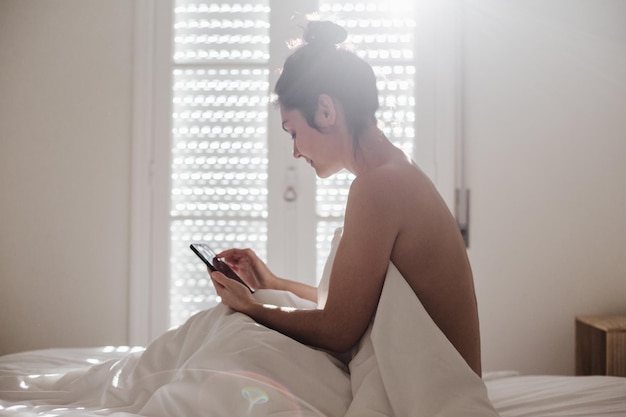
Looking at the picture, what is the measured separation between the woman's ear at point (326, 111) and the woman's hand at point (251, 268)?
551 millimetres

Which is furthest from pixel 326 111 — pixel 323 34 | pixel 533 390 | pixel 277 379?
pixel 533 390

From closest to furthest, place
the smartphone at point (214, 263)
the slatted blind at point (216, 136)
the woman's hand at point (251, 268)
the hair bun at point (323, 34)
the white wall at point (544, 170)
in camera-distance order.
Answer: the hair bun at point (323, 34) < the smartphone at point (214, 263) < the woman's hand at point (251, 268) < the white wall at point (544, 170) < the slatted blind at point (216, 136)

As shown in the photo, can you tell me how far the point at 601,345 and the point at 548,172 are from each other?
735mm

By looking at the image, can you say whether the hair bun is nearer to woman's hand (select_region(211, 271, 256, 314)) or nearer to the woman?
the woman

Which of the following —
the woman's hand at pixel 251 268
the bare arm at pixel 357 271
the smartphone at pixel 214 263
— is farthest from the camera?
the woman's hand at pixel 251 268

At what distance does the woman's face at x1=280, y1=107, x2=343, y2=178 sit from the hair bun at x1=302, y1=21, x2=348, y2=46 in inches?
6.7

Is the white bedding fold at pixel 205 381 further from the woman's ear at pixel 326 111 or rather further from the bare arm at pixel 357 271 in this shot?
the woman's ear at pixel 326 111

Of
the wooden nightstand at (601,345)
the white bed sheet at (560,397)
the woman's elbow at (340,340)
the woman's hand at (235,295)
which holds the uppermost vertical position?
the woman's hand at (235,295)

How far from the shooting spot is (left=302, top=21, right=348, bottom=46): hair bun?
1589mm

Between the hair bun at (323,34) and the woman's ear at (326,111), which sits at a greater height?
the hair bun at (323,34)

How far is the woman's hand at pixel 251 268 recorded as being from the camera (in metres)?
1.97

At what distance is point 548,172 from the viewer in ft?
9.70

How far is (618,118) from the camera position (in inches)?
116

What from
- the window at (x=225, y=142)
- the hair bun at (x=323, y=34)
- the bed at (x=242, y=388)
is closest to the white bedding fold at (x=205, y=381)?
the bed at (x=242, y=388)
